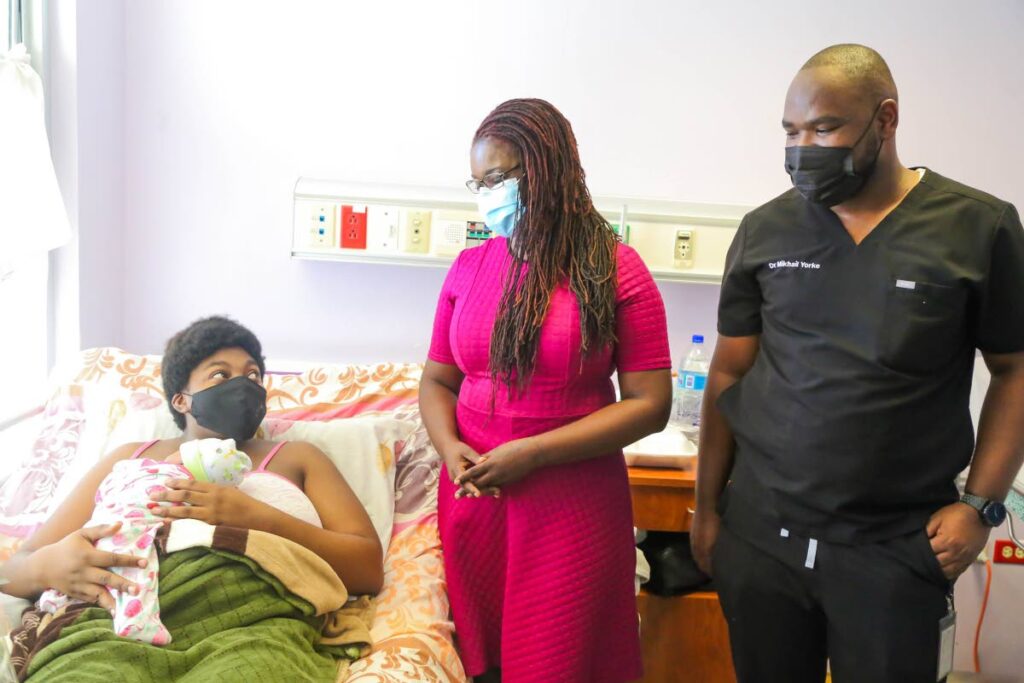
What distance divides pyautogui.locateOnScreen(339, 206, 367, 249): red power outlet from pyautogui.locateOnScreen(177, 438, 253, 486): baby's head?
0.93 meters

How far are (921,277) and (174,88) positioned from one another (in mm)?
2180

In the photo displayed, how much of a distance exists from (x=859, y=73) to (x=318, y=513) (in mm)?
1362

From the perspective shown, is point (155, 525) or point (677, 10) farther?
point (677, 10)

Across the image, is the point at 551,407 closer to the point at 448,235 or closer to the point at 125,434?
the point at 448,235

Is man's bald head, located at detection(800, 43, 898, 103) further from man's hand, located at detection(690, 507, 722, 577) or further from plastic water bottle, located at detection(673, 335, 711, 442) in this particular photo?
plastic water bottle, located at detection(673, 335, 711, 442)

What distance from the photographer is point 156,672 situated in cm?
142

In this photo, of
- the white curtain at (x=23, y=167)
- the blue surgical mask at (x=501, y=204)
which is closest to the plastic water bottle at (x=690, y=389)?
the blue surgical mask at (x=501, y=204)

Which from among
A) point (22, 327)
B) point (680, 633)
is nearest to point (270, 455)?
point (22, 327)

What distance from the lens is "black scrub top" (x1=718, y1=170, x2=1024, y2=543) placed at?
4.40 feet

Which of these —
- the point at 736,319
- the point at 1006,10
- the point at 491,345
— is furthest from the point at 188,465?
the point at 1006,10

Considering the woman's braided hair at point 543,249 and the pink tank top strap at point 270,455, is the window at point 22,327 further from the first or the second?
the woman's braided hair at point 543,249

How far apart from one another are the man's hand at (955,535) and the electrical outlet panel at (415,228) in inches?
62.9

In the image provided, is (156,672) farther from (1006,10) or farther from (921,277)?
(1006,10)

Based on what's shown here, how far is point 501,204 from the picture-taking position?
165cm
